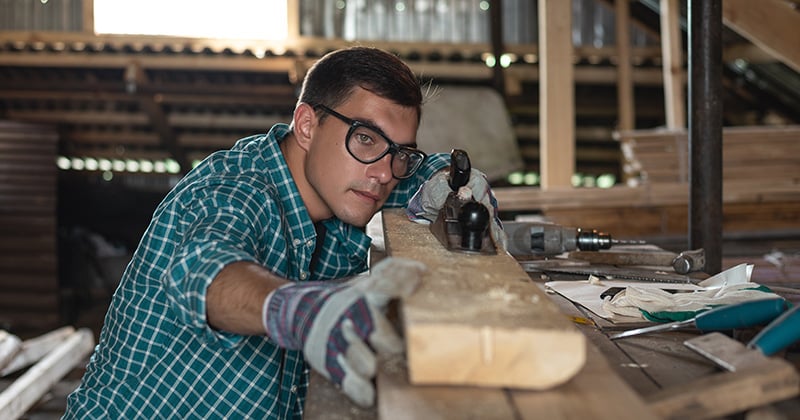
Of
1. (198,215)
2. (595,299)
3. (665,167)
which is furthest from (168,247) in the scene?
(665,167)

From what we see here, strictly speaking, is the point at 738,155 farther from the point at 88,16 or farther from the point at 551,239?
the point at 88,16

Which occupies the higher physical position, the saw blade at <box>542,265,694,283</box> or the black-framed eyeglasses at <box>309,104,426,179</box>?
the black-framed eyeglasses at <box>309,104,426,179</box>

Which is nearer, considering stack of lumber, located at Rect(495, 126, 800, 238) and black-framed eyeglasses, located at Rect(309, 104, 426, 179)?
black-framed eyeglasses, located at Rect(309, 104, 426, 179)

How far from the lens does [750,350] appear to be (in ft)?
4.91

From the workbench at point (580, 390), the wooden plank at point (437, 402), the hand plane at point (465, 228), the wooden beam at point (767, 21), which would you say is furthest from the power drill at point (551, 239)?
the wooden beam at point (767, 21)

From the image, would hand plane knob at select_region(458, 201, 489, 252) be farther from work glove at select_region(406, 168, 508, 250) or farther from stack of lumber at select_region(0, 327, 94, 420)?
stack of lumber at select_region(0, 327, 94, 420)

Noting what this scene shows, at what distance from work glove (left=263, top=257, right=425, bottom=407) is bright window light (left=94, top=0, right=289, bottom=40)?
744 centimetres

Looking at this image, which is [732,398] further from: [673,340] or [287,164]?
[287,164]

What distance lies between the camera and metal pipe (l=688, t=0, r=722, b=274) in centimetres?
335

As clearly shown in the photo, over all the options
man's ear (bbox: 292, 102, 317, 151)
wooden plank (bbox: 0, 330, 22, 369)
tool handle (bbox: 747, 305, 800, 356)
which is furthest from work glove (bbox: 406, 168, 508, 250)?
wooden plank (bbox: 0, 330, 22, 369)

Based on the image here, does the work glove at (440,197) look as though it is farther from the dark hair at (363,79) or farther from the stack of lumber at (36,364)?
the stack of lumber at (36,364)

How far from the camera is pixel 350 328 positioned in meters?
1.35

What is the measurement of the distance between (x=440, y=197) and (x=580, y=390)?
1432 millimetres

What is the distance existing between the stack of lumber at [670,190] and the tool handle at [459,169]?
2.72 m
